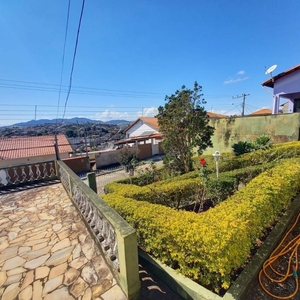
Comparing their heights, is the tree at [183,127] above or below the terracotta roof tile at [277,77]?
below

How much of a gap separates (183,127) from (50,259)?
18.9 ft

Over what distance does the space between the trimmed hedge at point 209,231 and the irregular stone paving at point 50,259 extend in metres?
0.69

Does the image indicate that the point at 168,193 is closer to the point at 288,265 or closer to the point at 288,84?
the point at 288,265

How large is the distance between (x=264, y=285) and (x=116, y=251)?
183 centimetres

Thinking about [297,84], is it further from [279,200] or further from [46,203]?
[46,203]

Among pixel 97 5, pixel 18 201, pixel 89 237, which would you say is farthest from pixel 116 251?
pixel 97 5

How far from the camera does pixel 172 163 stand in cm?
711

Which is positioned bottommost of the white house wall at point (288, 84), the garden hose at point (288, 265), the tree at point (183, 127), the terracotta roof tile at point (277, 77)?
the garden hose at point (288, 265)

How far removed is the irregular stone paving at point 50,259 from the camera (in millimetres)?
1909

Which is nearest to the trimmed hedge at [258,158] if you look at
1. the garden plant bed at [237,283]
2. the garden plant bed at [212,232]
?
the garden plant bed at [212,232]

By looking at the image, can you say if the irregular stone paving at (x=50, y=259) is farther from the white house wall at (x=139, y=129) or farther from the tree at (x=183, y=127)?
the white house wall at (x=139, y=129)

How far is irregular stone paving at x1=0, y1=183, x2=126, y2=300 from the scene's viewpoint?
1909 millimetres

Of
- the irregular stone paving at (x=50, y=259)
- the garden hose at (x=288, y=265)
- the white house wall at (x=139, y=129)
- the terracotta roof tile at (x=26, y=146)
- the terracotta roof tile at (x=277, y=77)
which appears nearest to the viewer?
the irregular stone paving at (x=50, y=259)

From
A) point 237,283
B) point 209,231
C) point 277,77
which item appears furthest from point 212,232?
point 277,77
